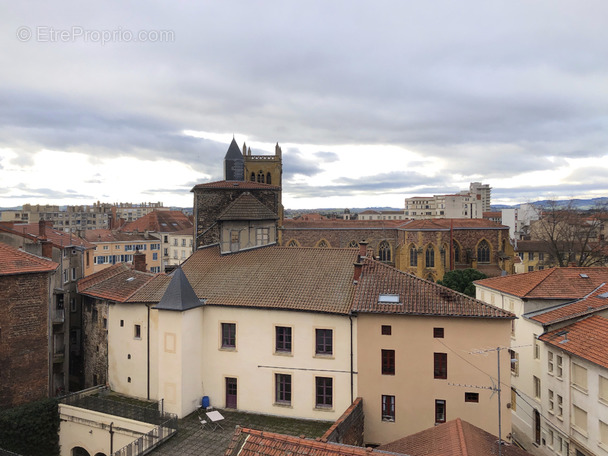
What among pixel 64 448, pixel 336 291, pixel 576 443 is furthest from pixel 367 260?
pixel 64 448

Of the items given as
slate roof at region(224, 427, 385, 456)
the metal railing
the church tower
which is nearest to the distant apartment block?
the church tower

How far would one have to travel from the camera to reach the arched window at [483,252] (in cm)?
6000

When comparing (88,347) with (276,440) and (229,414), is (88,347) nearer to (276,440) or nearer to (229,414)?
(229,414)

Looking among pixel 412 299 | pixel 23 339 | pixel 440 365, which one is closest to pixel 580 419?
pixel 440 365

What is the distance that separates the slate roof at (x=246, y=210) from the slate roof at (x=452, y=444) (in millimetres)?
18314

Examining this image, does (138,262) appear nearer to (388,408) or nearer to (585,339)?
(388,408)

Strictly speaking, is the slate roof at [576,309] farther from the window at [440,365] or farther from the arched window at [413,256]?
the arched window at [413,256]

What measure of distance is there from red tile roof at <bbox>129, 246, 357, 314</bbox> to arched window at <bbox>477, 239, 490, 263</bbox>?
3972 cm

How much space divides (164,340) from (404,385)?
1243 cm

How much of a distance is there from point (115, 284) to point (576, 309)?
96.0 ft

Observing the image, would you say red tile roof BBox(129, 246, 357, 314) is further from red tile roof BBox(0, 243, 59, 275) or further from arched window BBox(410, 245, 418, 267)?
arched window BBox(410, 245, 418, 267)

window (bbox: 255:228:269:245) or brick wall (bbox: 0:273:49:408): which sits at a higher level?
window (bbox: 255:228:269:245)

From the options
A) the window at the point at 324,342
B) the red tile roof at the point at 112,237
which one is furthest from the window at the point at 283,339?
the red tile roof at the point at 112,237

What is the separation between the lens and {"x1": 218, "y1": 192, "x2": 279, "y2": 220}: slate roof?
30364 mm
